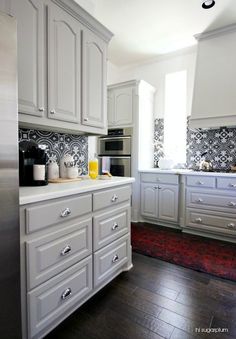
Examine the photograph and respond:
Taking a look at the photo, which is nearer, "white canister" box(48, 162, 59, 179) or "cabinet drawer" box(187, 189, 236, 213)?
"white canister" box(48, 162, 59, 179)

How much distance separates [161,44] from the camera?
3.22 m

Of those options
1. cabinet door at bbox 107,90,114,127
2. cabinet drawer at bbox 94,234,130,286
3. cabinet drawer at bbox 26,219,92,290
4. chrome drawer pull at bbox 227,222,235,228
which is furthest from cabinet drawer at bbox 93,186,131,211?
cabinet door at bbox 107,90,114,127

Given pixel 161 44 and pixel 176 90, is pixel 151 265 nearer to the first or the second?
pixel 176 90

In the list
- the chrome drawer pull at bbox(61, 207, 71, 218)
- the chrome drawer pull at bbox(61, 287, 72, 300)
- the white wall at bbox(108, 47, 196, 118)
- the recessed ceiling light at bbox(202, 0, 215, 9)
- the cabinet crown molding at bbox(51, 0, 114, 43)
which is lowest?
the chrome drawer pull at bbox(61, 287, 72, 300)

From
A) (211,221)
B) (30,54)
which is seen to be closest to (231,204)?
(211,221)

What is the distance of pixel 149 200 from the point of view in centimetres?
330

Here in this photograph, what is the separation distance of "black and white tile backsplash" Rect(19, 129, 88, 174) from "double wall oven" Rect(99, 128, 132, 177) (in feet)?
3.74

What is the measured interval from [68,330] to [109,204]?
856mm

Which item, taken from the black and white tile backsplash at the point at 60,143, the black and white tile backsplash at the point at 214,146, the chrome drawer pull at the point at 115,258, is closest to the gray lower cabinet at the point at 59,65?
the black and white tile backsplash at the point at 60,143

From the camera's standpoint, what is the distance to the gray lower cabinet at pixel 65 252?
109cm

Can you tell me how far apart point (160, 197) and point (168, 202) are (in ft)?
0.47

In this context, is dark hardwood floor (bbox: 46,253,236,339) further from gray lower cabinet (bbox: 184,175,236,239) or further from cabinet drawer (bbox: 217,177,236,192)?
cabinet drawer (bbox: 217,177,236,192)

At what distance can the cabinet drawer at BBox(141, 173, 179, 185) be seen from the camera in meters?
3.05

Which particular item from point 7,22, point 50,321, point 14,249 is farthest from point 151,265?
point 7,22
